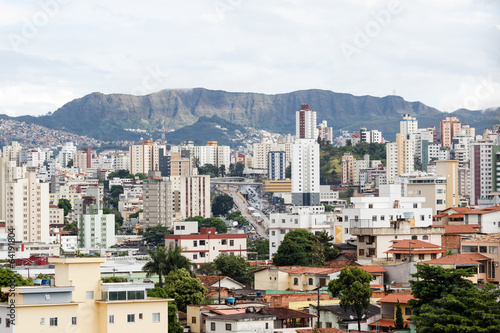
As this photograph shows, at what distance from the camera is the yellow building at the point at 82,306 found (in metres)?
23.1

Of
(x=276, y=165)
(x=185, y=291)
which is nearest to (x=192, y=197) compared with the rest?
(x=276, y=165)

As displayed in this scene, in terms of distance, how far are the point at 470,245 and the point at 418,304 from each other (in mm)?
11296

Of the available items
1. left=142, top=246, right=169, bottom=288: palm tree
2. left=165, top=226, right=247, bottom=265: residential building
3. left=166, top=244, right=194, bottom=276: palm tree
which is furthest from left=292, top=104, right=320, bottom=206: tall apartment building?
left=142, top=246, right=169, bottom=288: palm tree

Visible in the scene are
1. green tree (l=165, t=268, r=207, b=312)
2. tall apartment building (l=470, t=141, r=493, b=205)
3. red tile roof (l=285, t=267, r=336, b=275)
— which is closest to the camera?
green tree (l=165, t=268, r=207, b=312)

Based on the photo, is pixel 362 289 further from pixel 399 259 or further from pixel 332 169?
pixel 332 169

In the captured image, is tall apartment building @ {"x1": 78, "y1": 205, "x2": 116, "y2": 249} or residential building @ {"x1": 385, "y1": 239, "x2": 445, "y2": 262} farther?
tall apartment building @ {"x1": 78, "y1": 205, "x2": 116, "y2": 249}

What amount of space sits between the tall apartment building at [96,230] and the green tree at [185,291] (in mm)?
69540

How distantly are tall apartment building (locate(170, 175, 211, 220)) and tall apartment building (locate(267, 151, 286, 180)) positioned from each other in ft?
190

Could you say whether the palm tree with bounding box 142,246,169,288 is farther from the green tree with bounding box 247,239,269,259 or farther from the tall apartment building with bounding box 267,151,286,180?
the tall apartment building with bounding box 267,151,286,180

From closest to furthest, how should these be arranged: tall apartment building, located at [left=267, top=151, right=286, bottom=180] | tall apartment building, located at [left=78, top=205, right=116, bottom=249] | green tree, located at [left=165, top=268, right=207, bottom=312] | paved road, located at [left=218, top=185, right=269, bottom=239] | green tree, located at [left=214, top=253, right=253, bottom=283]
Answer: green tree, located at [left=165, top=268, right=207, bottom=312] < green tree, located at [left=214, top=253, right=253, bottom=283] < tall apartment building, located at [left=78, top=205, right=116, bottom=249] < paved road, located at [left=218, top=185, right=269, bottom=239] < tall apartment building, located at [left=267, top=151, right=286, bottom=180]

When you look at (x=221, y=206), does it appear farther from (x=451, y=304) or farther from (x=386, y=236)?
(x=451, y=304)

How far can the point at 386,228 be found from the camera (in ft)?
151

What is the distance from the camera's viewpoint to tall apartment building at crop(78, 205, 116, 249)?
342ft

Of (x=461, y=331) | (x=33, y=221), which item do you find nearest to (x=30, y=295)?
(x=461, y=331)
